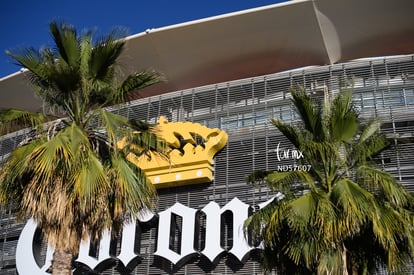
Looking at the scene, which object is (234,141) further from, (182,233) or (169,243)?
(169,243)

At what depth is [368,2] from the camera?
24.9 metres

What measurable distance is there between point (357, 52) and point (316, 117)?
16.6 m

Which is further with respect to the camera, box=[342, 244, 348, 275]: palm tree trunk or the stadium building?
the stadium building

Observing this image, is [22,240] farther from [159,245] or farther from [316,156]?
[316,156]

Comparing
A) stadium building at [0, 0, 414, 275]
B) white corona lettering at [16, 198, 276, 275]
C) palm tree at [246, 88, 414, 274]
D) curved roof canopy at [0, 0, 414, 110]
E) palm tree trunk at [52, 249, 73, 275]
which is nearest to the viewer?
palm tree at [246, 88, 414, 274]

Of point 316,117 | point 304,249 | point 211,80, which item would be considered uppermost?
point 211,80

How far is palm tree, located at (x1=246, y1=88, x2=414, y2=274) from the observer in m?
10.5

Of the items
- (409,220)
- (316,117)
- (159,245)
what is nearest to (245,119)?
(159,245)

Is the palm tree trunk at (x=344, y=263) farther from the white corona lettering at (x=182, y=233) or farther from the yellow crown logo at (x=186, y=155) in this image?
the yellow crown logo at (x=186, y=155)

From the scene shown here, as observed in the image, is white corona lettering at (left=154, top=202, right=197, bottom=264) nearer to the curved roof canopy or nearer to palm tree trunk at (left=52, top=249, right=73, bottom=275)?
palm tree trunk at (left=52, top=249, right=73, bottom=275)

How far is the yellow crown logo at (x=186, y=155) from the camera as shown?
19266mm

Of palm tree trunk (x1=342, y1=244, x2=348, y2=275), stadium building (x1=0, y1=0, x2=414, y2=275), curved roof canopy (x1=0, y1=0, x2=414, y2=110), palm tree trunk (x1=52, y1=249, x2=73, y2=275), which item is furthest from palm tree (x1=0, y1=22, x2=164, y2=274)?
curved roof canopy (x1=0, y1=0, x2=414, y2=110)

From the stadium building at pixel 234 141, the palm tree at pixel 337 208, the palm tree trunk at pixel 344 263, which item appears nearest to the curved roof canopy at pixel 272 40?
the stadium building at pixel 234 141

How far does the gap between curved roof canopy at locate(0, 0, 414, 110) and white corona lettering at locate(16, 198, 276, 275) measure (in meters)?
9.37
